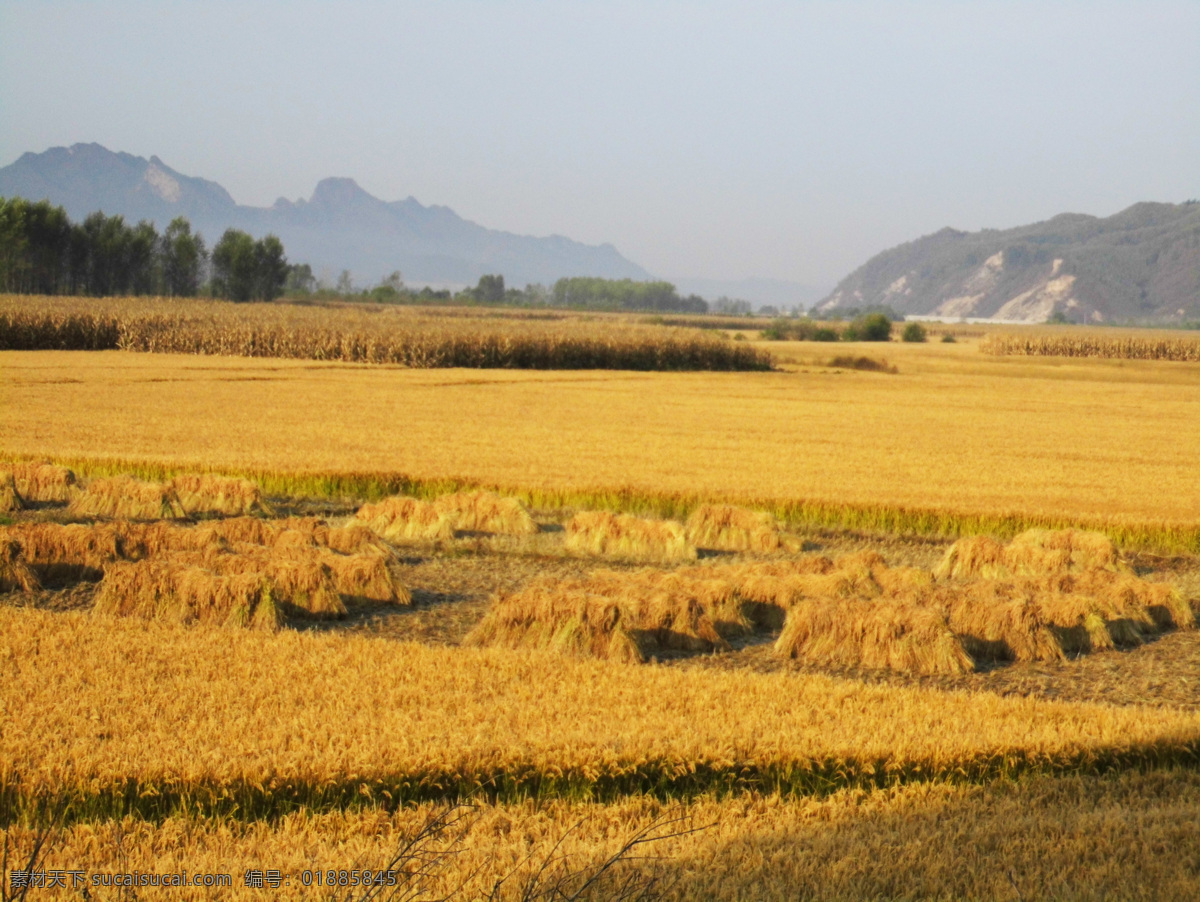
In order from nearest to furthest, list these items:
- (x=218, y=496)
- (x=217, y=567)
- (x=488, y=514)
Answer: (x=217, y=567)
(x=488, y=514)
(x=218, y=496)

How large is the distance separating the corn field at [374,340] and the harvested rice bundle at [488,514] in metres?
35.1

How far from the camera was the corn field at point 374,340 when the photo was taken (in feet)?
168

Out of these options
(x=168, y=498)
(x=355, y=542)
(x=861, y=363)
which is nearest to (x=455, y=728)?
(x=355, y=542)

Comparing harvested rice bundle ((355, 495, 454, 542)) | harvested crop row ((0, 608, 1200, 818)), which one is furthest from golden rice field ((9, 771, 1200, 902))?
Answer: harvested rice bundle ((355, 495, 454, 542))

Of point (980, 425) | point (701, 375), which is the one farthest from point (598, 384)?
point (980, 425)

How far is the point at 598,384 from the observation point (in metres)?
41.2

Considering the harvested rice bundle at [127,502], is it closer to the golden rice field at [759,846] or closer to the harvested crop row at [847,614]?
the harvested crop row at [847,614]

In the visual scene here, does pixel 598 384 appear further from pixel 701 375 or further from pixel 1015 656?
pixel 1015 656

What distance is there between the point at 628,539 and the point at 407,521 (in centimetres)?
283

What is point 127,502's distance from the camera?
586 inches

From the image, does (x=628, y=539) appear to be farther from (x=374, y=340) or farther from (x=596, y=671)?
(x=374, y=340)

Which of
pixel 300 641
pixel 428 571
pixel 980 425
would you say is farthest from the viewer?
pixel 980 425

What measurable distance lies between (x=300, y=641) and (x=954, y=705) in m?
4.81

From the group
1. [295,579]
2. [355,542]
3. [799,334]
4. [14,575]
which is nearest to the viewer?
[295,579]
